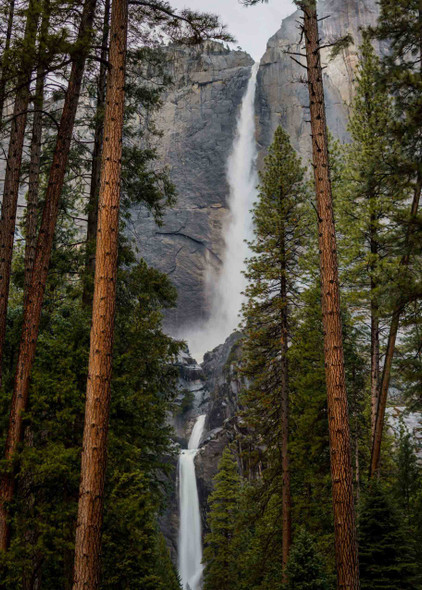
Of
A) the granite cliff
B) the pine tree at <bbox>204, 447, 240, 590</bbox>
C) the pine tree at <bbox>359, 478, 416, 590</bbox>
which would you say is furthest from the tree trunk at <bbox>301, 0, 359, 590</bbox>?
the granite cliff

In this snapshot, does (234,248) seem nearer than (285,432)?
No

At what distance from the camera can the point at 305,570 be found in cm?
730

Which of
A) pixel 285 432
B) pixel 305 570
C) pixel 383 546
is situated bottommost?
pixel 305 570

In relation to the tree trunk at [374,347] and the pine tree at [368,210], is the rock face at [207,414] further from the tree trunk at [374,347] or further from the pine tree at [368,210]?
the tree trunk at [374,347]

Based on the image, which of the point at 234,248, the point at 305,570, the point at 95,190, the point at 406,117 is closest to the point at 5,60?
the point at 95,190

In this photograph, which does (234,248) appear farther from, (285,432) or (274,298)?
(285,432)

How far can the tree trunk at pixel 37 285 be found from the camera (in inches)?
255

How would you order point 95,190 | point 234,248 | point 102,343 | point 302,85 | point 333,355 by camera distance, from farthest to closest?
point 302,85, point 234,248, point 95,190, point 333,355, point 102,343

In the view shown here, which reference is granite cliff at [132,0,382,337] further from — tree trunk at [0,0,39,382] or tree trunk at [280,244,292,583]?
tree trunk at [0,0,39,382]

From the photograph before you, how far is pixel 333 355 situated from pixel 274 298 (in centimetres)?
757

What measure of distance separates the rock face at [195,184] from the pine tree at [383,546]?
5404cm

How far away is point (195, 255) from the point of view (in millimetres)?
62781

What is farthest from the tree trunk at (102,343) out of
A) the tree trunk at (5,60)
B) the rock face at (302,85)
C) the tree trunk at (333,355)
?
the rock face at (302,85)

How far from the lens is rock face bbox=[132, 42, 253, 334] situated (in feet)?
205
